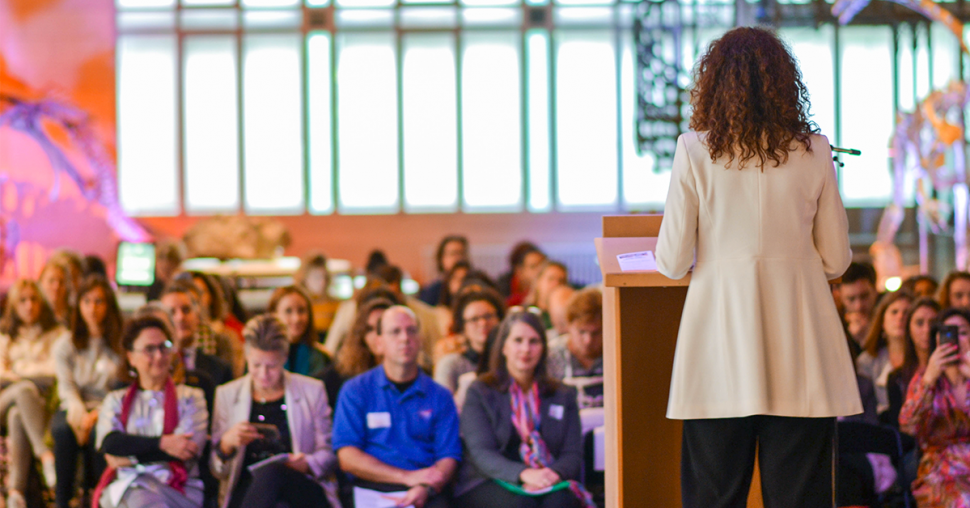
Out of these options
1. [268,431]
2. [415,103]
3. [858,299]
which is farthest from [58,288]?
[415,103]

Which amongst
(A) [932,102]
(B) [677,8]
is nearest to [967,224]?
(A) [932,102]

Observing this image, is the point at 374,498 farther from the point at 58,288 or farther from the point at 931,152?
the point at 931,152

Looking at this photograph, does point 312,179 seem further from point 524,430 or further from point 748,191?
point 748,191

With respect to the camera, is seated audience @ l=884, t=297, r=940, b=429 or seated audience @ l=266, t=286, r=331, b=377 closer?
seated audience @ l=884, t=297, r=940, b=429

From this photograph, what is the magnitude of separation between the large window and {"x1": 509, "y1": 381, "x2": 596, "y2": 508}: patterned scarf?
8317mm

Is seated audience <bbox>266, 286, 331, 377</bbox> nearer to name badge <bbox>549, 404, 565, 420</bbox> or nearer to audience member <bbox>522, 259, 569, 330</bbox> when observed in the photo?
name badge <bbox>549, 404, 565, 420</bbox>

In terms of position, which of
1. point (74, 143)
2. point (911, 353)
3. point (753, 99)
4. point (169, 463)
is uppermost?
point (74, 143)

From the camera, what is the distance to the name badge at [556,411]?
342cm

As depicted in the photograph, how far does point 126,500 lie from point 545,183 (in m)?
8.89

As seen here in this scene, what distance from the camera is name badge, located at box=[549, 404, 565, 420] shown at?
11.2 ft

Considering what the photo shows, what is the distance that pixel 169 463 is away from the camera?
11.0 ft

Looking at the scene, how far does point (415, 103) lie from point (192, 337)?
25.8 ft

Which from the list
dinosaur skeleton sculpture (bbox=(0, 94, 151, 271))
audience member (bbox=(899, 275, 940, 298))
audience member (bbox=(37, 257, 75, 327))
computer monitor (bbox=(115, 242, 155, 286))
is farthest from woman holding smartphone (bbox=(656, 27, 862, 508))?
dinosaur skeleton sculpture (bbox=(0, 94, 151, 271))

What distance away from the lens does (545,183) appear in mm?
11797
